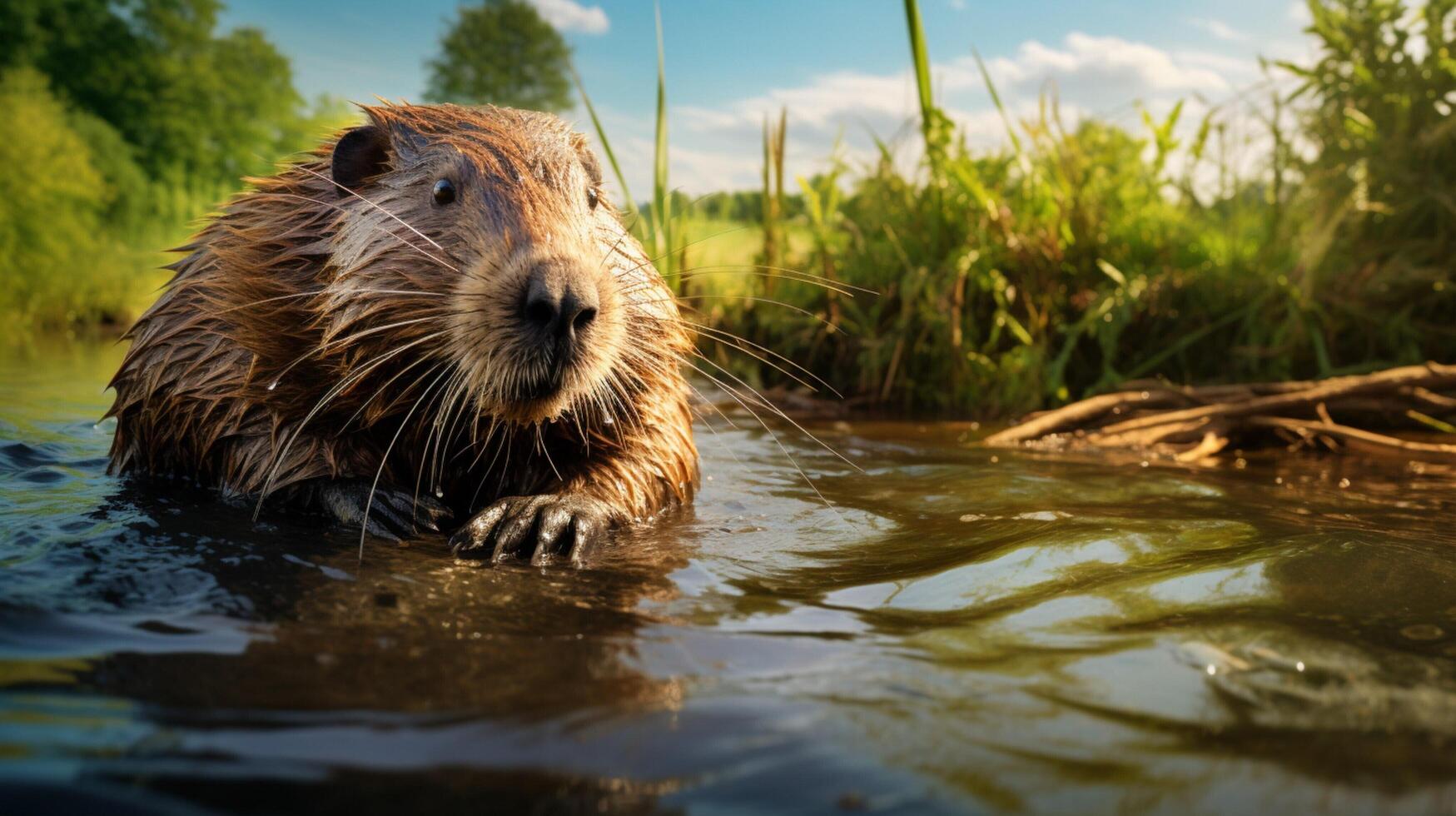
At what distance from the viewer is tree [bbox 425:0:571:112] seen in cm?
3189

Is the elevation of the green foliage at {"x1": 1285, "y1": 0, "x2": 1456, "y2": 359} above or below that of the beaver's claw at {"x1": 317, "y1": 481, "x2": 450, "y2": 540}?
above

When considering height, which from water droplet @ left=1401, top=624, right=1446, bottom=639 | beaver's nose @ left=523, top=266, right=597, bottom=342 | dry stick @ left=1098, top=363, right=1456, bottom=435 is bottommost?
water droplet @ left=1401, top=624, right=1446, bottom=639

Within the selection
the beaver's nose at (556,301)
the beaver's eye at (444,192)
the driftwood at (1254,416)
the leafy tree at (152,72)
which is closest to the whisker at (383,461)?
the beaver's nose at (556,301)

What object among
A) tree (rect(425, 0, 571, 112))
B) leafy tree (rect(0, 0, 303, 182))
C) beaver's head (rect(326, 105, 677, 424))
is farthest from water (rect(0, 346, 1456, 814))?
tree (rect(425, 0, 571, 112))

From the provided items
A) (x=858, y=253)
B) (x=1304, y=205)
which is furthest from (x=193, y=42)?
(x=1304, y=205)

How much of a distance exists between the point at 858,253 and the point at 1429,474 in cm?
312

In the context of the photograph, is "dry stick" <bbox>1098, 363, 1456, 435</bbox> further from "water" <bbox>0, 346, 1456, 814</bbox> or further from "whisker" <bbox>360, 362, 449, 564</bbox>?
"whisker" <bbox>360, 362, 449, 564</bbox>

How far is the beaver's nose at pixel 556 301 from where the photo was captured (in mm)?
2209

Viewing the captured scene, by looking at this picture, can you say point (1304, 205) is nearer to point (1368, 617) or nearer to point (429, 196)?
point (1368, 617)

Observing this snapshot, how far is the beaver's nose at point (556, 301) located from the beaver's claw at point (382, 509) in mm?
676

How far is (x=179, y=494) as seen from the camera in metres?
2.97

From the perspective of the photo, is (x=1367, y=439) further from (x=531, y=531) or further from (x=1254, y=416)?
(x=531, y=531)

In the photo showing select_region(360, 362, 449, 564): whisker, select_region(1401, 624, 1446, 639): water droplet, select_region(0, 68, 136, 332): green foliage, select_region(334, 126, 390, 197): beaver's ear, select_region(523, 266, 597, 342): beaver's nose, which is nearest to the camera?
select_region(1401, 624, 1446, 639): water droplet

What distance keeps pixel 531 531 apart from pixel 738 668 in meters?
1.02
